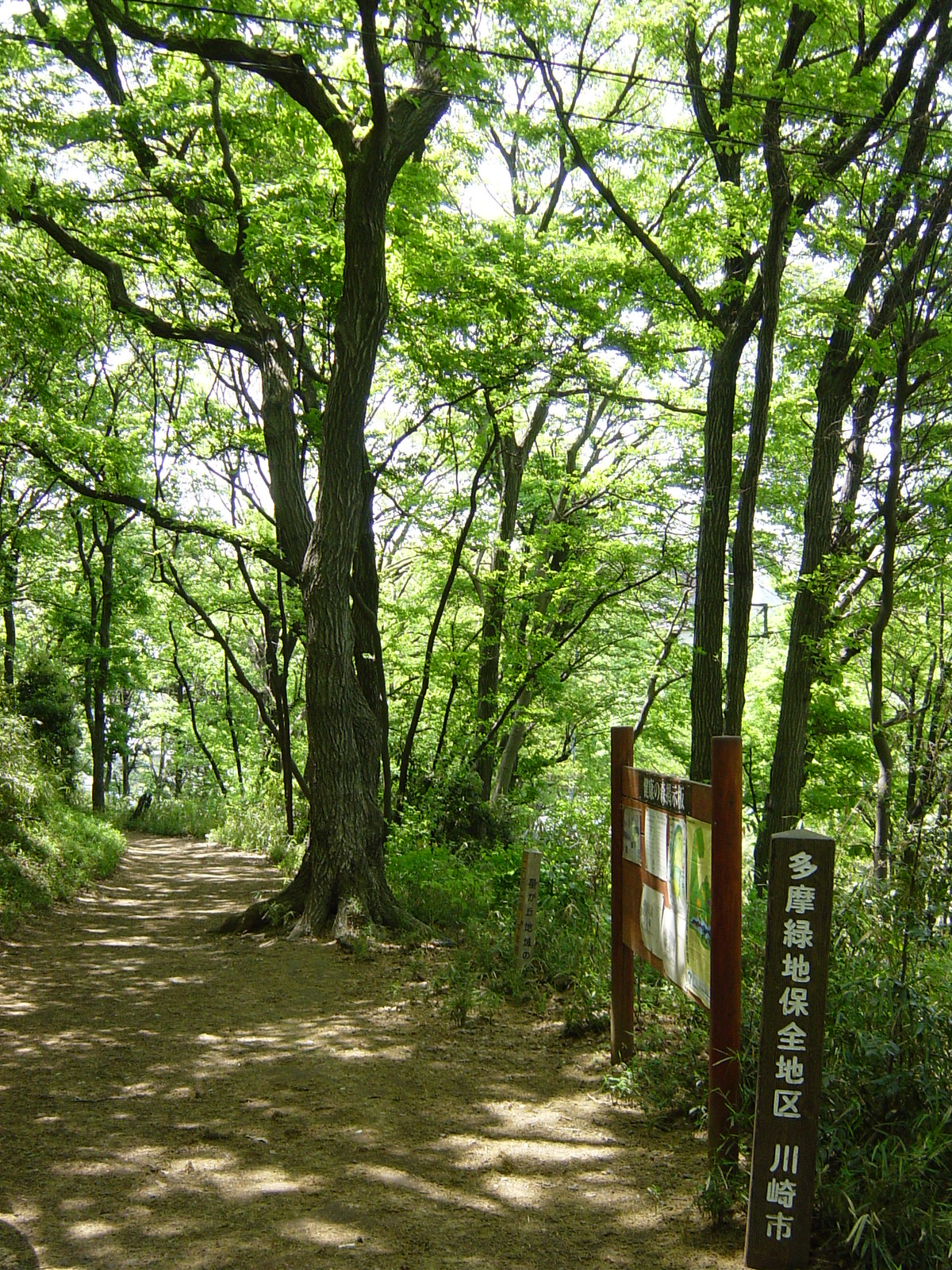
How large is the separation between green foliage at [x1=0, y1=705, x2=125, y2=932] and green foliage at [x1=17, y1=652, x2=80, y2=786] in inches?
129

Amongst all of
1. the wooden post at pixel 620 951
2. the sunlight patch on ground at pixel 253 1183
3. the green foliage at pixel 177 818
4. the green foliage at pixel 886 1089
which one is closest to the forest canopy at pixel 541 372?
the green foliage at pixel 886 1089

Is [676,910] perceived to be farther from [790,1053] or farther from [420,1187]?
[420,1187]

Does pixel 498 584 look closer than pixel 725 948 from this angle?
No

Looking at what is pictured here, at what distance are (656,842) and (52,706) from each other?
16747 millimetres

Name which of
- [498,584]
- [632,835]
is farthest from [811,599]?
[632,835]

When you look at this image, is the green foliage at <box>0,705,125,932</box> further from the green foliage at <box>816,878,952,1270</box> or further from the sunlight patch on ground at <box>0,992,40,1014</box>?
the green foliage at <box>816,878,952,1270</box>

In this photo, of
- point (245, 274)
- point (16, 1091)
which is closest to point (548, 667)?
point (245, 274)

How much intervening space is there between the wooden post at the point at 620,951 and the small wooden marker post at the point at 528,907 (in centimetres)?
146

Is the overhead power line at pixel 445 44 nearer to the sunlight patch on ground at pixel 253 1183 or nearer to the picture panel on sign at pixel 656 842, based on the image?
the picture panel on sign at pixel 656 842

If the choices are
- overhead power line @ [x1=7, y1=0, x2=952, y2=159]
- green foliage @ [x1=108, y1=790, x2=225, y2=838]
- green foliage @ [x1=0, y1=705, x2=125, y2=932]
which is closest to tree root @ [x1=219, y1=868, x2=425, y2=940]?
green foliage @ [x1=0, y1=705, x2=125, y2=932]

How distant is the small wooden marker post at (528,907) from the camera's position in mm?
6555

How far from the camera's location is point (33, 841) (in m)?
11.4

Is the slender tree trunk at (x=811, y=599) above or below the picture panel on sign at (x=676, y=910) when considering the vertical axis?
above

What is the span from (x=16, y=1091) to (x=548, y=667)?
11842 millimetres
